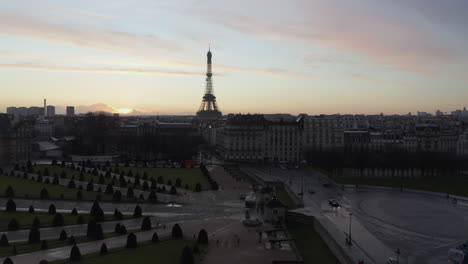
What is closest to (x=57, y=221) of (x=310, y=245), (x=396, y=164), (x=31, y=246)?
(x=31, y=246)

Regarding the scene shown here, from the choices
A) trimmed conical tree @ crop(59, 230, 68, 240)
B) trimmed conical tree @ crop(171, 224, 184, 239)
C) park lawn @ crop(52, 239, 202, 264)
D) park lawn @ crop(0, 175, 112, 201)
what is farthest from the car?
trimmed conical tree @ crop(59, 230, 68, 240)

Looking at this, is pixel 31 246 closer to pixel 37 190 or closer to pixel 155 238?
pixel 155 238

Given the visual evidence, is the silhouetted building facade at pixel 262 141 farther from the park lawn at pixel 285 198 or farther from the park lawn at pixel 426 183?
the park lawn at pixel 285 198

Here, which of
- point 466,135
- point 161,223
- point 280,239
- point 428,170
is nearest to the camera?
point 280,239

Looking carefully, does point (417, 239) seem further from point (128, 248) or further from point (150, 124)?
point (150, 124)

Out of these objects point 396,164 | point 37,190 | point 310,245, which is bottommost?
point 310,245

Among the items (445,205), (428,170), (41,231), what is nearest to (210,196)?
(41,231)

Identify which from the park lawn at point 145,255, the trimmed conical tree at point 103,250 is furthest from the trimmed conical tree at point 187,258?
the trimmed conical tree at point 103,250
